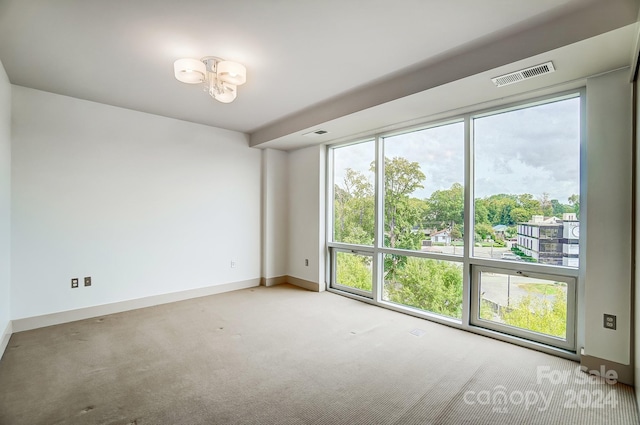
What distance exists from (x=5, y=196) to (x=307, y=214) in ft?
12.6

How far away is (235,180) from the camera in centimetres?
527

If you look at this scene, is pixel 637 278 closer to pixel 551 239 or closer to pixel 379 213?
pixel 551 239

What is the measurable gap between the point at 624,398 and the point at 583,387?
0.23 meters

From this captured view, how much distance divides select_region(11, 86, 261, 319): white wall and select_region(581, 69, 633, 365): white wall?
183 inches

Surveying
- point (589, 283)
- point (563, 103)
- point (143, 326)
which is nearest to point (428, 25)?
point (563, 103)

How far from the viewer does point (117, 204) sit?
13.3ft

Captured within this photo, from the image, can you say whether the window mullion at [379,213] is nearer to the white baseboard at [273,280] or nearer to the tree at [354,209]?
the tree at [354,209]

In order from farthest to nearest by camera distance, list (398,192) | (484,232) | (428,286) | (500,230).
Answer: (398,192), (428,286), (484,232), (500,230)

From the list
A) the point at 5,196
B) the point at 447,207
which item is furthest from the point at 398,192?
the point at 5,196

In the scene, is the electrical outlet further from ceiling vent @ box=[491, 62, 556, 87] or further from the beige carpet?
ceiling vent @ box=[491, 62, 556, 87]

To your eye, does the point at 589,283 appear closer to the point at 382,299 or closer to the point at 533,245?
the point at 533,245

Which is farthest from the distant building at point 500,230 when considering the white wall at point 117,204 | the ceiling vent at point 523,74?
the white wall at point 117,204

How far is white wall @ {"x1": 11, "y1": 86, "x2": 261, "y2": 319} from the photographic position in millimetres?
3457

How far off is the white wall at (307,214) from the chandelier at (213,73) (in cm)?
249
